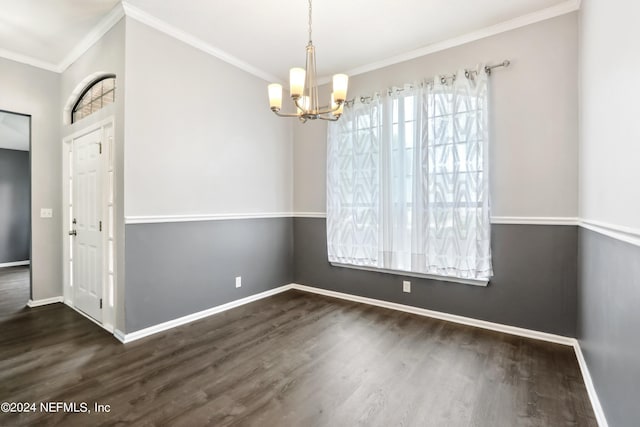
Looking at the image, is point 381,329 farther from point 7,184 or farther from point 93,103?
point 7,184

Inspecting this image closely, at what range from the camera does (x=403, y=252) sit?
3.36m

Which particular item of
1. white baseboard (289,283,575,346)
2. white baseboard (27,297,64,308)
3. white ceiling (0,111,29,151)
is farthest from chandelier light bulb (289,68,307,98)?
white ceiling (0,111,29,151)

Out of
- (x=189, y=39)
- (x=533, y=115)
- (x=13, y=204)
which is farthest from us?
(x=13, y=204)

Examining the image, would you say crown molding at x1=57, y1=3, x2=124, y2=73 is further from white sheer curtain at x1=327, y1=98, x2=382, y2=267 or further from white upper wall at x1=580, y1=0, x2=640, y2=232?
white upper wall at x1=580, y1=0, x2=640, y2=232

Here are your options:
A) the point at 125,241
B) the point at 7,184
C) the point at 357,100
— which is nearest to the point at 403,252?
the point at 357,100

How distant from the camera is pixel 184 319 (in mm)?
3092

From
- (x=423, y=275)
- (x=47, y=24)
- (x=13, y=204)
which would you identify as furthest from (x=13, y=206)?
(x=423, y=275)

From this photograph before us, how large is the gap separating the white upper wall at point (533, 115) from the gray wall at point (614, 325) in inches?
25.4

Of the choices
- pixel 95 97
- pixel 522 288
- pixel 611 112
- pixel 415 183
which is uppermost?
pixel 95 97

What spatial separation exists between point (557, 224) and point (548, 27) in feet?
5.90

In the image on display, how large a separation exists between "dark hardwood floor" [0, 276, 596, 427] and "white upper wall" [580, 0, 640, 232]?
127 centimetres

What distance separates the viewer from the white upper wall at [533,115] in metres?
2.55

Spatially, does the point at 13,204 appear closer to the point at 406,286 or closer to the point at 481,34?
the point at 406,286

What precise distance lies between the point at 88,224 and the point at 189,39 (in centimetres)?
233
